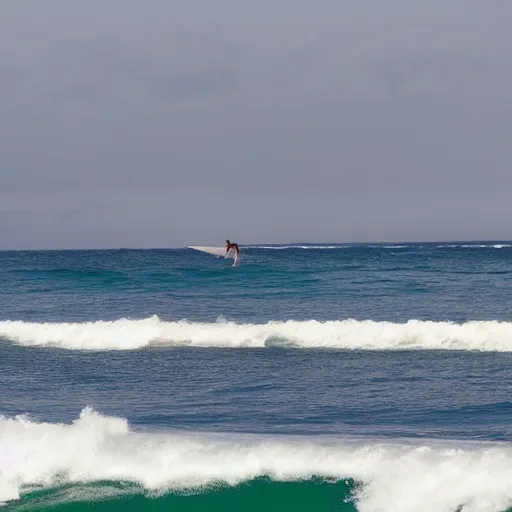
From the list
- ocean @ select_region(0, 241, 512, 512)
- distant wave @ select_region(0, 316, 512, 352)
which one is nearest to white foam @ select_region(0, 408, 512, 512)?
ocean @ select_region(0, 241, 512, 512)

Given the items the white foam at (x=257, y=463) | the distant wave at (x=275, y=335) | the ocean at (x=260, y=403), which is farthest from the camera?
the distant wave at (x=275, y=335)

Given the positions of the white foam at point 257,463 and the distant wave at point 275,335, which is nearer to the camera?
the white foam at point 257,463

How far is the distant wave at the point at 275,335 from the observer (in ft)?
66.4

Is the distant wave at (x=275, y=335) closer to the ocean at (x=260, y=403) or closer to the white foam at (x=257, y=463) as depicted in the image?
the ocean at (x=260, y=403)

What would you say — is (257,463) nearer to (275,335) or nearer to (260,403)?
(260,403)

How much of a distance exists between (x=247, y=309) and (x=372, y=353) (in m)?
8.45

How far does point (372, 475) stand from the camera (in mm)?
9109

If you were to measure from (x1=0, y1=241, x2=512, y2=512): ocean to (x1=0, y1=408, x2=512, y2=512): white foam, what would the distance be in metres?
0.02

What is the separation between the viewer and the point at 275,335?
71.1ft

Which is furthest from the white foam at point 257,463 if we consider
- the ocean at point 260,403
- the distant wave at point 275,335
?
the distant wave at point 275,335

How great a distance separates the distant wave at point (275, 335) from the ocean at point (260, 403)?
0.21 ft

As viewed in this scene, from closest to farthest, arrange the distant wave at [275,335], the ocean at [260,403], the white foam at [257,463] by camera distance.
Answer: the white foam at [257,463]
the ocean at [260,403]
the distant wave at [275,335]

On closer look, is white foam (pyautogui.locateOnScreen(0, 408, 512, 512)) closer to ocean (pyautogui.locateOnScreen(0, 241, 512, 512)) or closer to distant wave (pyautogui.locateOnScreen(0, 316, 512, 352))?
ocean (pyautogui.locateOnScreen(0, 241, 512, 512))

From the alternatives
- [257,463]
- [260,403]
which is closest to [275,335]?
[260,403]
